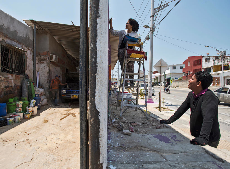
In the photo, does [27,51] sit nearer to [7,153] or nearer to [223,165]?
[7,153]

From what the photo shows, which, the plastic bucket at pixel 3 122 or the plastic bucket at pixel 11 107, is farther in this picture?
the plastic bucket at pixel 11 107

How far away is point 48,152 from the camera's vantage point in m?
2.69

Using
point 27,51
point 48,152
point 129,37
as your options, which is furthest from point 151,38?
point 48,152

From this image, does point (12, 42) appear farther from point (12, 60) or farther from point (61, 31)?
point (61, 31)

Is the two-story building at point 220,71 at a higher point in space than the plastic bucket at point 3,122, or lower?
higher

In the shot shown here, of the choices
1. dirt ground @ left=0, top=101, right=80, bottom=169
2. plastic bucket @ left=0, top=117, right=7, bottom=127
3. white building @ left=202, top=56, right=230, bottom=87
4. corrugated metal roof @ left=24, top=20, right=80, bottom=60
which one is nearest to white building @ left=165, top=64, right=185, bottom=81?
white building @ left=202, top=56, right=230, bottom=87

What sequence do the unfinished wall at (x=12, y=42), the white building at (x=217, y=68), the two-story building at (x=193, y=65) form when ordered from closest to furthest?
the unfinished wall at (x=12, y=42) → the white building at (x=217, y=68) → the two-story building at (x=193, y=65)

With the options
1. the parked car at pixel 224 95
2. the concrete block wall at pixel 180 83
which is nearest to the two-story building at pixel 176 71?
the concrete block wall at pixel 180 83

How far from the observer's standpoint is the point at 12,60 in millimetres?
6227

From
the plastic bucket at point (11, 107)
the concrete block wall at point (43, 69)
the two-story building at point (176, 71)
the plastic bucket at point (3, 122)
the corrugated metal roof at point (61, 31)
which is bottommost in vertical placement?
the plastic bucket at point (3, 122)

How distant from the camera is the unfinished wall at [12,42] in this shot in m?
5.56

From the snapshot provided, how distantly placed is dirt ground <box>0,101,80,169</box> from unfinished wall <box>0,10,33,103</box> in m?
2.29

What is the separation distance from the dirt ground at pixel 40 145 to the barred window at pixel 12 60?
2975mm

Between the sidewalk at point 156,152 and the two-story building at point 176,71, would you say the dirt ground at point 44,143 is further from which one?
the two-story building at point 176,71
